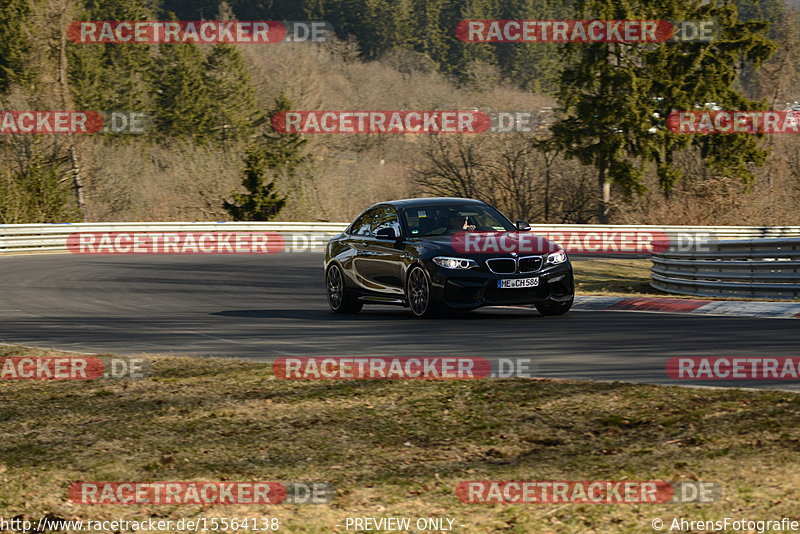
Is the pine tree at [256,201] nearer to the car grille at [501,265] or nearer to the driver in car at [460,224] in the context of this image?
the driver in car at [460,224]

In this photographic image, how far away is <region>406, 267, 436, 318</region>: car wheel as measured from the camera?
1417 cm

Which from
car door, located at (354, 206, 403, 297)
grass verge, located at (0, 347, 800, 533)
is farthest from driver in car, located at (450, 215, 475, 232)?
grass verge, located at (0, 347, 800, 533)

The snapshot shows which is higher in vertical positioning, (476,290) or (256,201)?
(256,201)

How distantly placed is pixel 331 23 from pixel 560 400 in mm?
105272

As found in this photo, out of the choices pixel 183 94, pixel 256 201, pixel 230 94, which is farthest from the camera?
pixel 230 94

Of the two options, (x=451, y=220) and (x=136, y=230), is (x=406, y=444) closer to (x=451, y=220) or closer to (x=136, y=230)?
(x=451, y=220)

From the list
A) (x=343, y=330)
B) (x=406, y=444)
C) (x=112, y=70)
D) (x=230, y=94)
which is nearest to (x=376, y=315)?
(x=343, y=330)

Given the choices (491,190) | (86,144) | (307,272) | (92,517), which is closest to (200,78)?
(86,144)

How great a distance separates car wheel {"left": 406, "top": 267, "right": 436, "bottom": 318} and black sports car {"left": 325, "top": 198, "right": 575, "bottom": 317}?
0.01m

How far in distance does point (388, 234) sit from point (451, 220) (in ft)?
2.83

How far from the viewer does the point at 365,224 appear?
53.5 feet

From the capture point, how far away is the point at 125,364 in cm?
1009

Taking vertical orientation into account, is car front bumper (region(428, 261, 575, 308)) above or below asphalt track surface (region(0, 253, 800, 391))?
above

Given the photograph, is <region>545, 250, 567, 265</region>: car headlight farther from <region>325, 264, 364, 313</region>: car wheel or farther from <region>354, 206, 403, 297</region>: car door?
<region>325, 264, 364, 313</region>: car wheel
